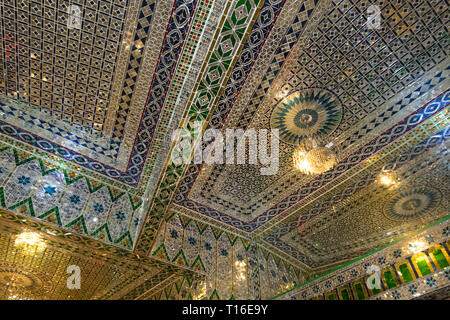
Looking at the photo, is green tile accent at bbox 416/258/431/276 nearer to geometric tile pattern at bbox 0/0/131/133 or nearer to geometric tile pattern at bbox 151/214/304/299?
geometric tile pattern at bbox 151/214/304/299

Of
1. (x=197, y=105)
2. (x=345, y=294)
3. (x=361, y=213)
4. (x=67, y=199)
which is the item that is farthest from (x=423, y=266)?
(x=67, y=199)

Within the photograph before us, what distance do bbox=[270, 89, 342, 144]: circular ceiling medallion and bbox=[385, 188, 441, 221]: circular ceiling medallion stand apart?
7.52ft

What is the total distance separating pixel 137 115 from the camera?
12.2 ft

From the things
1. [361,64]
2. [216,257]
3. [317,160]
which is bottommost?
[216,257]

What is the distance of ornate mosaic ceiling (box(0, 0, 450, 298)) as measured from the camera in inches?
118

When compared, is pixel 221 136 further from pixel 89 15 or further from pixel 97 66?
pixel 89 15

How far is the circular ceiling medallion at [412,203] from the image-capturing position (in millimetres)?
5070

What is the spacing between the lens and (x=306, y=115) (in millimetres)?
3914

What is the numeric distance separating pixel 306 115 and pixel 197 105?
1.58 metres

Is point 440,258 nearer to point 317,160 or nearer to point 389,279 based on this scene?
point 389,279

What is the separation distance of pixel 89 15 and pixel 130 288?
4.73 meters

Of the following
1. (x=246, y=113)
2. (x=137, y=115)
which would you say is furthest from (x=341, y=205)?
(x=137, y=115)

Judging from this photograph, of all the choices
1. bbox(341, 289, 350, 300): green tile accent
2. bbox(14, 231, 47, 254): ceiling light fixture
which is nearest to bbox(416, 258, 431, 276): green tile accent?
bbox(341, 289, 350, 300): green tile accent

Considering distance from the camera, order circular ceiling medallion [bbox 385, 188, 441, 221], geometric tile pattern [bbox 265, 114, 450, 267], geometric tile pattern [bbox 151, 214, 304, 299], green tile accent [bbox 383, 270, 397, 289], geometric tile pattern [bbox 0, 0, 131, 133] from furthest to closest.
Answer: circular ceiling medallion [bbox 385, 188, 441, 221] → geometric tile pattern [bbox 151, 214, 304, 299] → geometric tile pattern [bbox 265, 114, 450, 267] → green tile accent [bbox 383, 270, 397, 289] → geometric tile pattern [bbox 0, 0, 131, 133]
